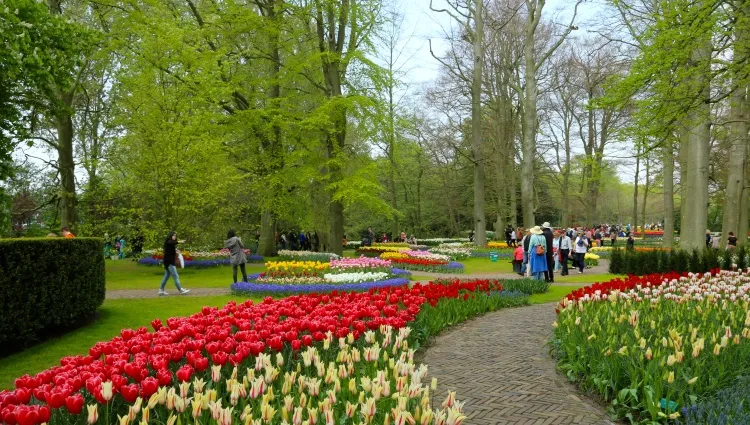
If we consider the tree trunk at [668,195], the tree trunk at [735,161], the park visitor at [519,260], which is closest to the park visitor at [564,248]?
the park visitor at [519,260]

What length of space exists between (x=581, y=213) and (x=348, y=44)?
3661 centimetres

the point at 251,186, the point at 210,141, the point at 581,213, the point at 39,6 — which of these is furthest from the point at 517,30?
the point at 581,213

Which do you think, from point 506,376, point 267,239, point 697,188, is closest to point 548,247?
point 697,188

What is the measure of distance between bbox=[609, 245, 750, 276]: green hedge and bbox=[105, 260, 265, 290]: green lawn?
41.0 feet

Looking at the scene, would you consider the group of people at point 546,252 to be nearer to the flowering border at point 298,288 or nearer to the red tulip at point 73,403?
the flowering border at point 298,288

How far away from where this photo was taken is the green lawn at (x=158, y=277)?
15.8m

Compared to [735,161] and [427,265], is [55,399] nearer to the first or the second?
[427,265]

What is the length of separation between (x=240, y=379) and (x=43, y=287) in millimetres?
4692

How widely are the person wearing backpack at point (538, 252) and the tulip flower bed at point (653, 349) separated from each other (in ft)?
20.2

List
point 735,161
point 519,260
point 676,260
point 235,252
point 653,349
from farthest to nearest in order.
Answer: point 735,161 < point 519,260 < point 676,260 < point 235,252 < point 653,349

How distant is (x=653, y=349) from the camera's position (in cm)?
500

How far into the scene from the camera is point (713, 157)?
27766mm

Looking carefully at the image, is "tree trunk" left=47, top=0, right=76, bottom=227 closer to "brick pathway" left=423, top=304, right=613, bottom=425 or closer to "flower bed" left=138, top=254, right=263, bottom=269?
"flower bed" left=138, top=254, right=263, bottom=269

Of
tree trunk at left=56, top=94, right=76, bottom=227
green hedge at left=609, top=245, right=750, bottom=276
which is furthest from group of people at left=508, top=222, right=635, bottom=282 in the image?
tree trunk at left=56, top=94, right=76, bottom=227
